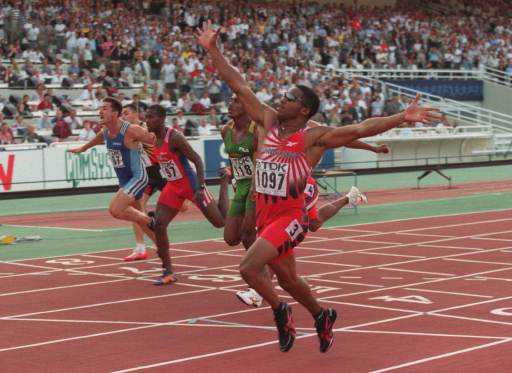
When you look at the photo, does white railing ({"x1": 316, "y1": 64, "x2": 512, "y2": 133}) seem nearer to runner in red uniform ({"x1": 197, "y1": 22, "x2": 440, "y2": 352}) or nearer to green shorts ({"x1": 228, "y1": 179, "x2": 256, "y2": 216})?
green shorts ({"x1": 228, "y1": 179, "x2": 256, "y2": 216})

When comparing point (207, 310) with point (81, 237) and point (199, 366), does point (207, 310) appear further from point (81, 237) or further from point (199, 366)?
point (81, 237)

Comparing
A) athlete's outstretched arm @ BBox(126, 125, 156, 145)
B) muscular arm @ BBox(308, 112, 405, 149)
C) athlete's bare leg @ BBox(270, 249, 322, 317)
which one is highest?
muscular arm @ BBox(308, 112, 405, 149)

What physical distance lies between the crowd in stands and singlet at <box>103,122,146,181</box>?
48.8 ft

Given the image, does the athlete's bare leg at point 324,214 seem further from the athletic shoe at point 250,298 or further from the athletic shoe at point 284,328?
the athletic shoe at point 284,328

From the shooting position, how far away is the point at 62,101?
3044 centimetres

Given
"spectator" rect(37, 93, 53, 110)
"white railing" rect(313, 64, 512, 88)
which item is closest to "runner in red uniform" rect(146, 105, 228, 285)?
"spectator" rect(37, 93, 53, 110)

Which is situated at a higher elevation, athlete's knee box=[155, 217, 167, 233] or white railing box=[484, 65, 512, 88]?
white railing box=[484, 65, 512, 88]

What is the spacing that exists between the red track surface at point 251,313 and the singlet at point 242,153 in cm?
139

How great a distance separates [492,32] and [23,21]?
28.3m

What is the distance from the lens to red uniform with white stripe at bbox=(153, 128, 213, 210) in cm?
1339

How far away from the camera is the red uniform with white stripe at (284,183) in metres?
8.70

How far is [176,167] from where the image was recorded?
13.5 meters

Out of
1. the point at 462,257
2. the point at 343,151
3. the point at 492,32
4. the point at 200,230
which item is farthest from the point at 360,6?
the point at 462,257

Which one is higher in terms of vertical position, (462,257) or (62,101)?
(62,101)
